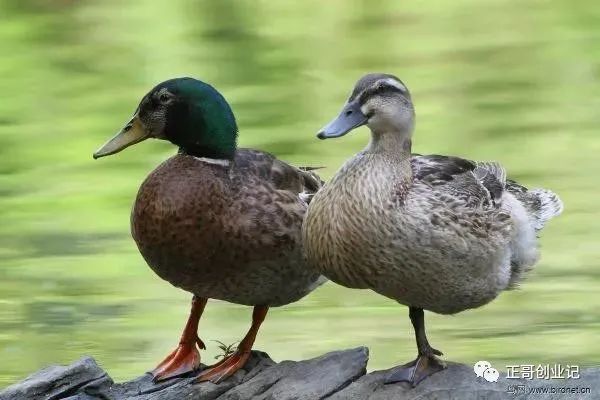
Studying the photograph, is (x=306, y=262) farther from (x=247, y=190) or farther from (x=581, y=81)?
→ (x=581, y=81)

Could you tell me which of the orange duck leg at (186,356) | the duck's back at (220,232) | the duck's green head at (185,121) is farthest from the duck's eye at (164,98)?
the orange duck leg at (186,356)

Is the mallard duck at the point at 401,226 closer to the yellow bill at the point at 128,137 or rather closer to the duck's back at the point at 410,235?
the duck's back at the point at 410,235

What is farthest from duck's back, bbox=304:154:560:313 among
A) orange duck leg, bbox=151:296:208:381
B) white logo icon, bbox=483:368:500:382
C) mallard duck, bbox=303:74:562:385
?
orange duck leg, bbox=151:296:208:381

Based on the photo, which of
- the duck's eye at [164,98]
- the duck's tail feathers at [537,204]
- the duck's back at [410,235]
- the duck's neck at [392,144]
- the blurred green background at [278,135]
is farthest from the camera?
the blurred green background at [278,135]

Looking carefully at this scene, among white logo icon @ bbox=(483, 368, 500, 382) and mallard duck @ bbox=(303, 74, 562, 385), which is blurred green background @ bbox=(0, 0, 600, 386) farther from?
mallard duck @ bbox=(303, 74, 562, 385)

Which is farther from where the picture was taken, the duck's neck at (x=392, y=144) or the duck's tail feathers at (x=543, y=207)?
the duck's tail feathers at (x=543, y=207)

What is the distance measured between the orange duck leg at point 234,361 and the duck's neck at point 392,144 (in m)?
0.64

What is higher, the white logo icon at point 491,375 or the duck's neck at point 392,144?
the duck's neck at point 392,144

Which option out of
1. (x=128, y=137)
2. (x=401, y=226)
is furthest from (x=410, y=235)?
(x=128, y=137)

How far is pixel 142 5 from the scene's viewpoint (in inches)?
407

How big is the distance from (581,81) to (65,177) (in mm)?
3047

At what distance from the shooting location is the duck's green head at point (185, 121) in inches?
155

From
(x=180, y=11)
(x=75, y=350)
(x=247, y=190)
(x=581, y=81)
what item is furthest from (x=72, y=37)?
(x=247, y=190)

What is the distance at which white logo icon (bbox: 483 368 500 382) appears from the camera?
386 centimetres
